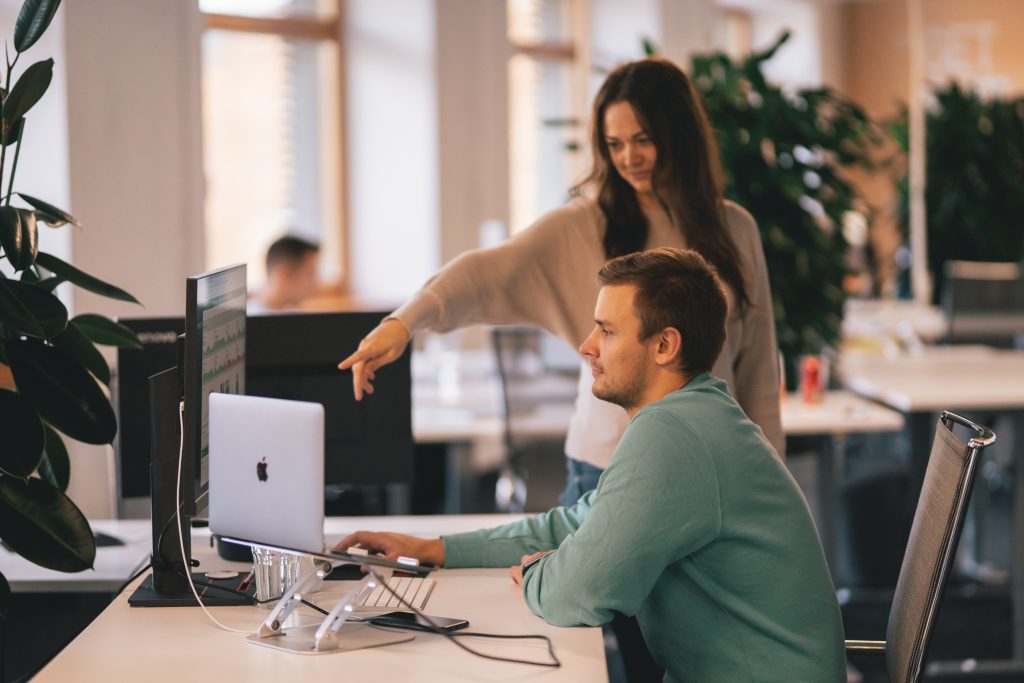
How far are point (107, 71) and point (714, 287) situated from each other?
2329 millimetres

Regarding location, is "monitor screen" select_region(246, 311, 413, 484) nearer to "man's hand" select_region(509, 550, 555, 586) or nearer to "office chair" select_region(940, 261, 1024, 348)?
"man's hand" select_region(509, 550, 555, 586)

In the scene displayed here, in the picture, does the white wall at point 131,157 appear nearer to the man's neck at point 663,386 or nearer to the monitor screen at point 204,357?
the monitor screen at point 204,357

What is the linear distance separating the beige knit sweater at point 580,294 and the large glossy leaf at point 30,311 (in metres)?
0.74

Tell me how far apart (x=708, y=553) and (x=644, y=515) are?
0.45 feet

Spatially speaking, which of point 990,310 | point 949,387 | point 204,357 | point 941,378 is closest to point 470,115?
point 990,310

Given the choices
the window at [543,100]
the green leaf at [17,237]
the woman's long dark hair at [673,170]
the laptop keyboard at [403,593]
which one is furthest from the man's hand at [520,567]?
the window at [543,100]

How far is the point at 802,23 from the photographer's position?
9.47 metres

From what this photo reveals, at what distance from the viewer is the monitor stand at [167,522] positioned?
1910 millimetres

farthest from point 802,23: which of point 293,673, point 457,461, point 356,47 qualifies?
point 293,673

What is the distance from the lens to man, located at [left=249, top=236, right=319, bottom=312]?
4754 millimetres

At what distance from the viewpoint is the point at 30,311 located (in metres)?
1.89

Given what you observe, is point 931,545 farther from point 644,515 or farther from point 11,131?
point 11,131

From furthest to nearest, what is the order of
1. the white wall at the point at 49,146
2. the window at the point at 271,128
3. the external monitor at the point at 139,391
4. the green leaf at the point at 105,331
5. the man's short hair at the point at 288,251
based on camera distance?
the window at the point at 271,128
the man's short hair at the point at 288,251
the white wall at the point at 49,146
the external monitor at the point at 139,391
the green leaf at the point at 105,331

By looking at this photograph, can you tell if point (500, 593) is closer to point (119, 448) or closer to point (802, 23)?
point (119, 448)
